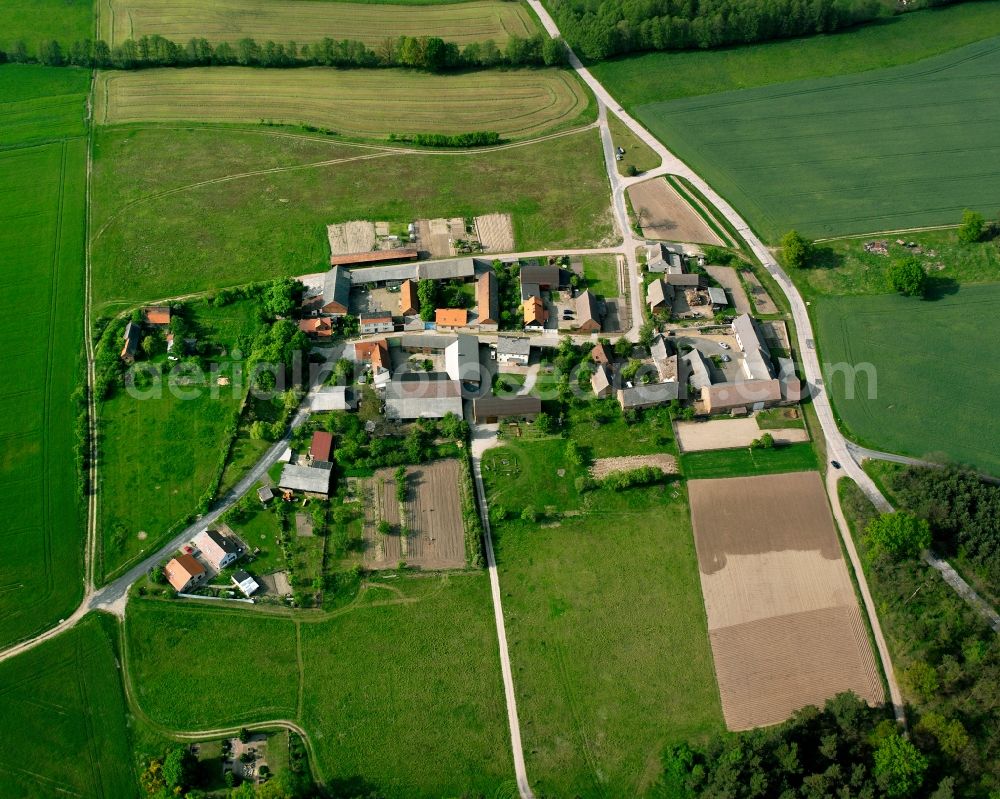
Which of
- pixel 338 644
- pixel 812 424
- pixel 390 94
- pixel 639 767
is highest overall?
pixel 390 94

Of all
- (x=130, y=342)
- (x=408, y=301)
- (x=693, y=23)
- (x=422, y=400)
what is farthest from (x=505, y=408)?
(x=693, y=23)

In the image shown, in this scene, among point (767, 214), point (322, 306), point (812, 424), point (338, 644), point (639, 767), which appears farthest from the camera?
point (767, 214)

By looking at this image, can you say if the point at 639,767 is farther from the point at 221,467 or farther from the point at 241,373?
the point at 241,373

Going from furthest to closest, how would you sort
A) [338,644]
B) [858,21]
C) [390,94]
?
[858,21], [390,94], [338,644]

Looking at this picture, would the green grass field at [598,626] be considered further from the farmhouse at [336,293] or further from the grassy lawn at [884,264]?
the grassy lawn at [884,264]

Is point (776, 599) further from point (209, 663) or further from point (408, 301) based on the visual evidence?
point (209, 663)

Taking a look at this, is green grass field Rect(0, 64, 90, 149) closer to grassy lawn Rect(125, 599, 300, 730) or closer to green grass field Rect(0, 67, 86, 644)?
green grass field Rect(0, 67, 86, 644)

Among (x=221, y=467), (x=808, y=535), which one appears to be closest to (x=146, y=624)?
(x=221, y=467)
